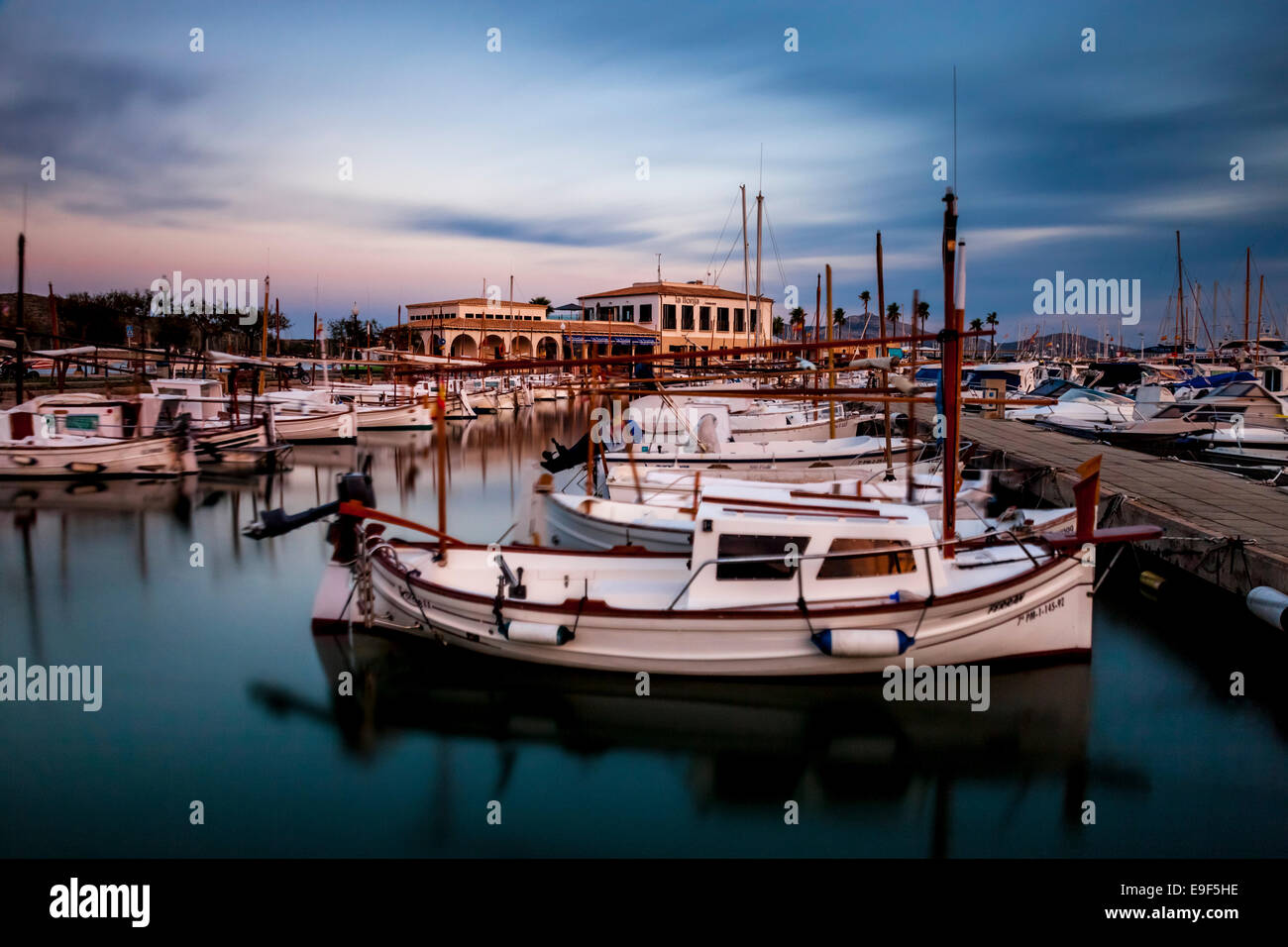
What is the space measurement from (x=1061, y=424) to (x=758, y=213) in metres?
17.7

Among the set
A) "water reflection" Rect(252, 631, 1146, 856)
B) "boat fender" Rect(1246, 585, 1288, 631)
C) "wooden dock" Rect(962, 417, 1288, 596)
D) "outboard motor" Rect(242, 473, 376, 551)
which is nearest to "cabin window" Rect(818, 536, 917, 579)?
"water reflection" Rect(252, 631, 1146, 856)

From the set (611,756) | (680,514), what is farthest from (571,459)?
(611,756)

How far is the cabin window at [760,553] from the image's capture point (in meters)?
9.52

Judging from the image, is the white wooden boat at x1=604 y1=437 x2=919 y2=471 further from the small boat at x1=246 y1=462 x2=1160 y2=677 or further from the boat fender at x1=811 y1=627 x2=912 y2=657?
the boat fender at x1=811 y1=627 x2=912 y2=657

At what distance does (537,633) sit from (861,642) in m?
3.47

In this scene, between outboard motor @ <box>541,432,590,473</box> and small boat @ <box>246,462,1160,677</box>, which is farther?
outboard motor @ <box>541,432,590,473</box>

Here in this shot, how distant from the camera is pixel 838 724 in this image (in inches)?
369

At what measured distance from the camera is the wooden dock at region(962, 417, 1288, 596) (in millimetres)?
11219

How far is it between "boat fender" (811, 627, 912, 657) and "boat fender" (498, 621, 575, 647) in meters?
2.77

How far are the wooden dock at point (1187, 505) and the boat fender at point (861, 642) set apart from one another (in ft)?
17.1
